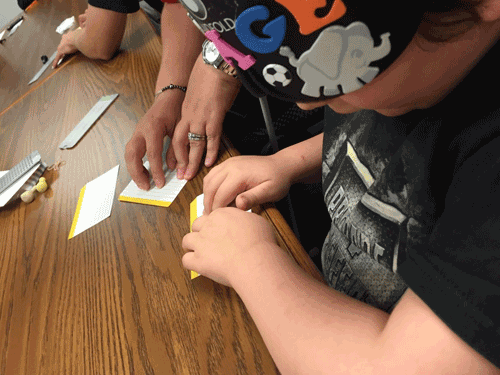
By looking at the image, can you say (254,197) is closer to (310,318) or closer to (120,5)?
(310,318)

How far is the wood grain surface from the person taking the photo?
1649mm

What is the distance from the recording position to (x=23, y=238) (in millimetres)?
780

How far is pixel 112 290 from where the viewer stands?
577mm

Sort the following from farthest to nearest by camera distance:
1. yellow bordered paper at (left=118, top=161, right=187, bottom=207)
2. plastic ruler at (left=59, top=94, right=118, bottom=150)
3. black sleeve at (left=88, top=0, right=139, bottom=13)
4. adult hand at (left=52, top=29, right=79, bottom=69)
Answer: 1. adult hand at (left=52, top=29, right=79, bottom=69)
2. black sleeve at (left=88, top=0, right=139, bottom=13)
3. plastic ruler at (left=59, top=94, right=118, bottom=150)
4. yellow bordered paper at (left=118, top=161, right=187, bottom=207)

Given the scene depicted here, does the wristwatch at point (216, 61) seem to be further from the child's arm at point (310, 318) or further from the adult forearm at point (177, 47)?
the child's arm at point (310, 318)

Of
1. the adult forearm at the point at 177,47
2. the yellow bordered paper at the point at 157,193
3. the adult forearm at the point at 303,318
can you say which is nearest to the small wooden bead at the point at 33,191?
the yellow bordered paper at the point at 157,193

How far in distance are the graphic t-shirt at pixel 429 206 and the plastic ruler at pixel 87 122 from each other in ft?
2.50

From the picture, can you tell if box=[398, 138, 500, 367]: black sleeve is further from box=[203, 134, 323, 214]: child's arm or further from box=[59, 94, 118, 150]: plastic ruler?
box=[59, 94, 118, 150]: plastic ruler

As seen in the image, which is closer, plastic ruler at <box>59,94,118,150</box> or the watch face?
the watch face

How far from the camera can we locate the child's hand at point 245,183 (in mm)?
610

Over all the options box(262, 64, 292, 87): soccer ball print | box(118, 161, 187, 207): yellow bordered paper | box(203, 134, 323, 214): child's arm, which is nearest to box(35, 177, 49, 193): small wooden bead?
box(118, 161, 187, 207): yellow bordered paper

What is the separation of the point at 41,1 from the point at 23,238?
118 inches

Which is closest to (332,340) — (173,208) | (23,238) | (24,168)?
(173,208)

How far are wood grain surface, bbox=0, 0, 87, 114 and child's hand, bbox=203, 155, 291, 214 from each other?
1.26 metres
